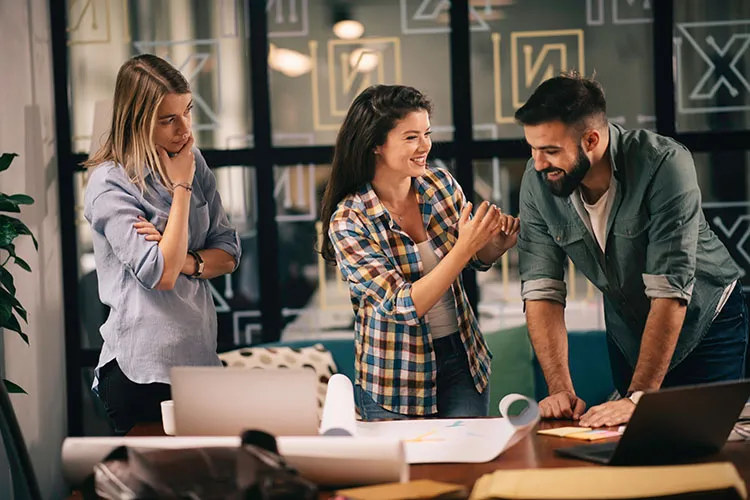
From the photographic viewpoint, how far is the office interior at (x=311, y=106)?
4234mm

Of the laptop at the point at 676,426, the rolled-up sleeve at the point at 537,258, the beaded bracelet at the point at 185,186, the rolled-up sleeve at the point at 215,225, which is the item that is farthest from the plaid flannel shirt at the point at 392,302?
the laptop at the point at 676,426

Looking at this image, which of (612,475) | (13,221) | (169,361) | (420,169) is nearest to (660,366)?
(420,169)

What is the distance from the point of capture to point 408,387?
2.48 meters

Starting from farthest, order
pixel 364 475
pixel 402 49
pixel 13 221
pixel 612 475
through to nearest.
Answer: pixel 402 49
pixel 13 221
pixel 364 475
pixel 612 475

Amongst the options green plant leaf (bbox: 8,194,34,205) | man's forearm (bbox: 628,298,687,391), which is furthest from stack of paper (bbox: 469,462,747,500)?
green plant leaf (bbox: 8,194,34,205)

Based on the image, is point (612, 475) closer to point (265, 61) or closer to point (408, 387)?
point (408, 387)

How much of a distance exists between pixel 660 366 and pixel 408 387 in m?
0.65

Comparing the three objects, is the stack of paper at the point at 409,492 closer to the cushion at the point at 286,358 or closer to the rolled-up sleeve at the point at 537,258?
the rolled-up sleeve at the point at 537,258

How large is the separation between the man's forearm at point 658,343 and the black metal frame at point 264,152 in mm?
1990

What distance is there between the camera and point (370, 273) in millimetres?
2422

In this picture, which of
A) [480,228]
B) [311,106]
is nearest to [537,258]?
[480,228]

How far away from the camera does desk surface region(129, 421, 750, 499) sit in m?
1.57

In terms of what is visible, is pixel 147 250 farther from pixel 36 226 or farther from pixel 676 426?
pixel 36 226

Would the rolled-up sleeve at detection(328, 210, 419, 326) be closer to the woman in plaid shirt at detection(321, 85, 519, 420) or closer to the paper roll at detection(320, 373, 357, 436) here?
the woman in plaid shirt at detection(321, 85, 519, 420)
